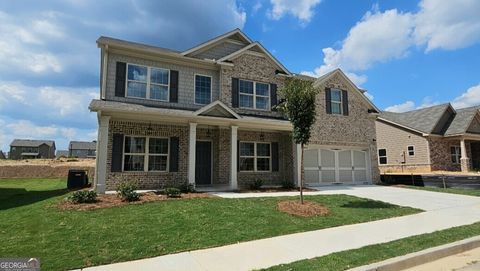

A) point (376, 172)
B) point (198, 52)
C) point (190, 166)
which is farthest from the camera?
point (376, 172)

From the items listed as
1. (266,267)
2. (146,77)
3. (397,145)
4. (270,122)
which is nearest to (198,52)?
(146,77)

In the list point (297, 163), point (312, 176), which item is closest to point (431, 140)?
Result: point (312, 176)

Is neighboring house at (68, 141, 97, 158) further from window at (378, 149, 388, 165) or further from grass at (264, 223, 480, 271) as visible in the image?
grass at (264, 223, 480, 271)

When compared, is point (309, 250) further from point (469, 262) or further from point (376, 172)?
point (376, 172)

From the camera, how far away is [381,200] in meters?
12.4

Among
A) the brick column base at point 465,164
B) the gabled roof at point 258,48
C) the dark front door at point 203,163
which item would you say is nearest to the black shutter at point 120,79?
the dark front door at point 203,163

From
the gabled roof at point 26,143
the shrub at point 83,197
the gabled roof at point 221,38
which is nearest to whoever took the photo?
the shrub at point 83,197

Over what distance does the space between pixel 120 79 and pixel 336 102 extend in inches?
517

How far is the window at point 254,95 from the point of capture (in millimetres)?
17047

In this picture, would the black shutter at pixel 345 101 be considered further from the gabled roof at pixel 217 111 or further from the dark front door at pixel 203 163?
the dark front door at pixel 203 163

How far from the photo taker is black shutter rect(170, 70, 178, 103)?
1537 centimetres

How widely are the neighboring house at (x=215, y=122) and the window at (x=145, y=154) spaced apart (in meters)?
0.05

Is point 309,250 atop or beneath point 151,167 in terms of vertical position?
beneath

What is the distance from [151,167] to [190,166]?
7.74 feet
